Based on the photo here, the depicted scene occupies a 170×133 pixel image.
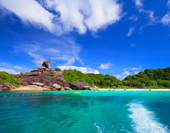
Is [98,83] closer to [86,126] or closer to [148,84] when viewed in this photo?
[148,84]

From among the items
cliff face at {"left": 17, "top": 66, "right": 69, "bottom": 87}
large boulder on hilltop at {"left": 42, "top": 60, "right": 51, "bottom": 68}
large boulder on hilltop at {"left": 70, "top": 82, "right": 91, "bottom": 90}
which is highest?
Answer: large boulder on hilltop at {"left": 42, "top": 60, "right": 51, "bottom": 68}

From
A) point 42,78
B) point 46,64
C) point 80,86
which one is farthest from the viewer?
point 46,64

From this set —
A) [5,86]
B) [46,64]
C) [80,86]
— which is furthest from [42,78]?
[80,86]

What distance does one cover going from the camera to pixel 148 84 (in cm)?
10144

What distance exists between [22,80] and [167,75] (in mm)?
138568

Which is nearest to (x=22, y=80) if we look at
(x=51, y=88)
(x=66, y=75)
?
(x=51, y=88)

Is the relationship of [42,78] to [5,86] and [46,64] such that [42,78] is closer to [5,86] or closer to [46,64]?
[46,64]

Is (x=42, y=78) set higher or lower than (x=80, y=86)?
higher

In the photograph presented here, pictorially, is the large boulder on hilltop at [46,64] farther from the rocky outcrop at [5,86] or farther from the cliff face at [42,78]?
the rocky outcrop at [5,86]

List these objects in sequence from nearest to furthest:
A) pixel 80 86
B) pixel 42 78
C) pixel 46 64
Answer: pixel 80 86
pixel 42 78
pixel 46 64

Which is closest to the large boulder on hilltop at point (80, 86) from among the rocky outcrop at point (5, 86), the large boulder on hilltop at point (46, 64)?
the large boulder on hilltop at point (46, 64)

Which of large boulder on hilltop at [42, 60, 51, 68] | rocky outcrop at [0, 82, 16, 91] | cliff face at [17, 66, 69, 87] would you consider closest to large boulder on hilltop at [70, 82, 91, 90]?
cliff face at [17, 66, 69, 87]

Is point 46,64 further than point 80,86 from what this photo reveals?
Yes

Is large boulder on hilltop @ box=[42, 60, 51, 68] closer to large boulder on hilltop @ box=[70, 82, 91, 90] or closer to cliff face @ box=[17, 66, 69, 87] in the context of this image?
cliff face @ box=[17, 66, 69, 87]
